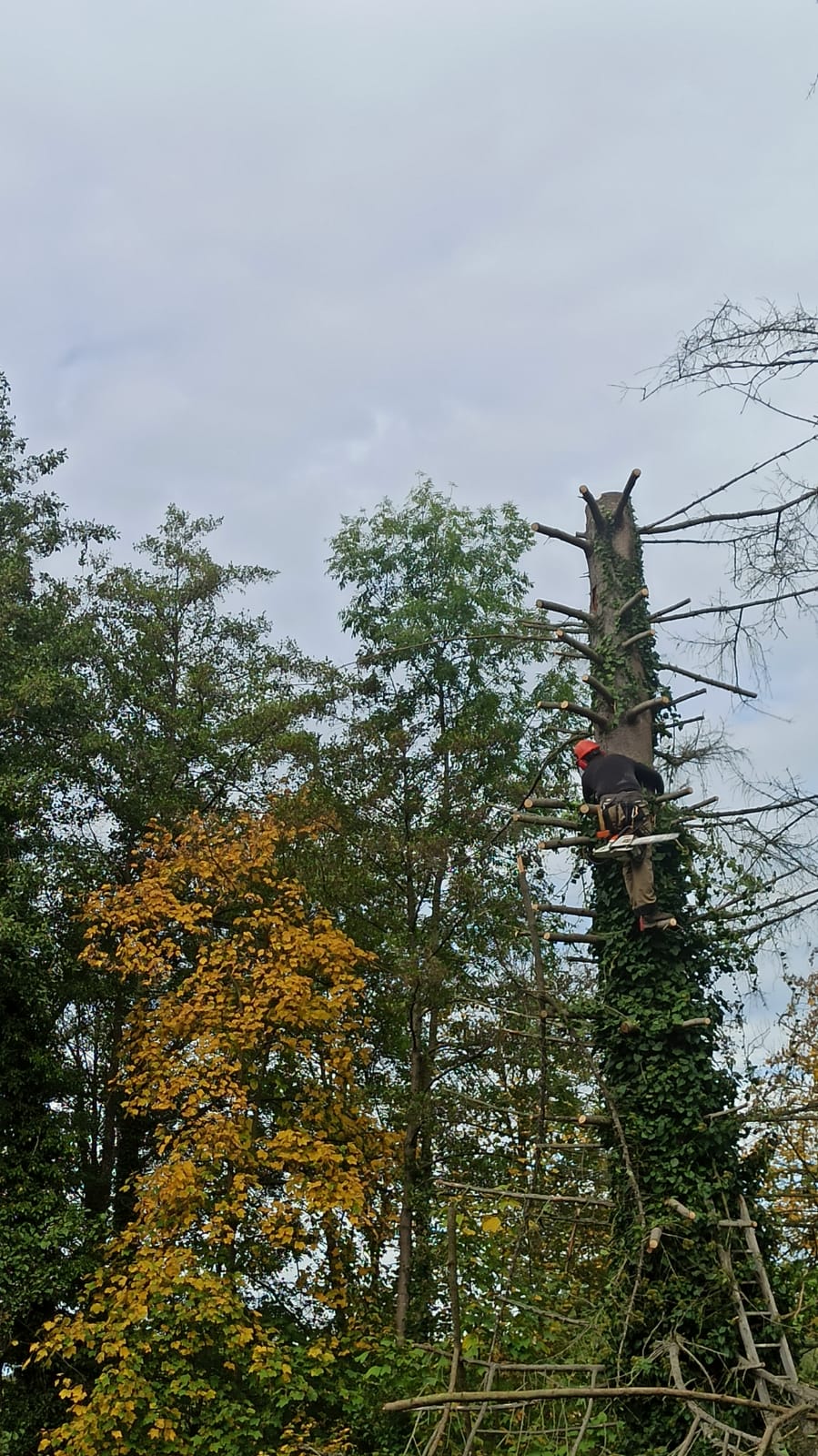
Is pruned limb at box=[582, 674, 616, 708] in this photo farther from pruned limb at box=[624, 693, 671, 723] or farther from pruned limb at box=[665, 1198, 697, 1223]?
pruned limb at box=[665, 1198, 697, 1223]

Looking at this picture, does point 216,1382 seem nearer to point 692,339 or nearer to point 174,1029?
point 174,1029

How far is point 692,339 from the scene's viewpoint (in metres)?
6.76

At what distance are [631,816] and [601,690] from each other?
92cm

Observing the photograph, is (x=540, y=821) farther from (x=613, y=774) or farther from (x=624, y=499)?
(x=624, y=499)

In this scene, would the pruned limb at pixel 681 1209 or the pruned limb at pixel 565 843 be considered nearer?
the pruned limb at pixel 681 1209

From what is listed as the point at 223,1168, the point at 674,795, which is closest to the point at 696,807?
the point at 674,795

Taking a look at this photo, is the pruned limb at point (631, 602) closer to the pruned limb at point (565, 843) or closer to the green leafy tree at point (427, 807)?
the pruned limb at point (565, 843)

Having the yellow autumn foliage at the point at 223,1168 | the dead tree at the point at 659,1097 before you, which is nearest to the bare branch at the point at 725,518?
the dead tree at the point at 659,1097

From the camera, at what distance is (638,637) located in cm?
830

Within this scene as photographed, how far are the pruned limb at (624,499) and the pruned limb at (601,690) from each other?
3.92 feet

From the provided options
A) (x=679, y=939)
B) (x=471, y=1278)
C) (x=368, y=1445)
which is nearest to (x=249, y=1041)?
(x=471, y=1278)

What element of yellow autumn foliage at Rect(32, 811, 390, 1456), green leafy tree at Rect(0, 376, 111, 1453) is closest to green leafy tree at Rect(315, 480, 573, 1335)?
yellow autumn foliage at Rect(32, 811, 390, 1456)

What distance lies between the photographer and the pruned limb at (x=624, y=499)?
8586 millimetres

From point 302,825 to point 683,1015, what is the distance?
270 inches
